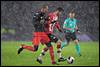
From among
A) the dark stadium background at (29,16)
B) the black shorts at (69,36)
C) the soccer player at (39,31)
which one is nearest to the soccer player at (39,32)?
the soccer player at (39,31)

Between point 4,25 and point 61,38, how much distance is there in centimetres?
108

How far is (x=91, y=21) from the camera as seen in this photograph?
4559 centimetres

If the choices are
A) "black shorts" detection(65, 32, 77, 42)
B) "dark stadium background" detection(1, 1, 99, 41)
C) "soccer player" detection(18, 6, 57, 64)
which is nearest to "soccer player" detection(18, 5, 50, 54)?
"soccer player" detection(18, 6, 57, 64)

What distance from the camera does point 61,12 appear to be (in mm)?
45531

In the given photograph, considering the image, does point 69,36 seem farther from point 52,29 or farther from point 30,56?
point 30,56

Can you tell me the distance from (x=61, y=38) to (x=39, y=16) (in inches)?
23.3

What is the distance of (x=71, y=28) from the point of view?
45.6m

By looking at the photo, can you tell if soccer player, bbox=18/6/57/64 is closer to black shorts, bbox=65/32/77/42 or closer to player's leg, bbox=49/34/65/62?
player's leg, bbox=49/34/65/62

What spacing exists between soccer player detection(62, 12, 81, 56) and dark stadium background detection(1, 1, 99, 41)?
0.08 m

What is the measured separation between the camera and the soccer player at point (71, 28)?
45.5m

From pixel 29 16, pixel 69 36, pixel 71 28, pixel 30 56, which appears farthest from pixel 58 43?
pixel 29 16

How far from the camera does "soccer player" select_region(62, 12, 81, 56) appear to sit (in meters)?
45.5

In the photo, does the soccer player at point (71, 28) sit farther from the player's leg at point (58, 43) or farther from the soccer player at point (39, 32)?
the soccer player at point (39, 32)

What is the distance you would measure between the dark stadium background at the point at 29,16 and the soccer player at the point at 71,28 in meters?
0.08
